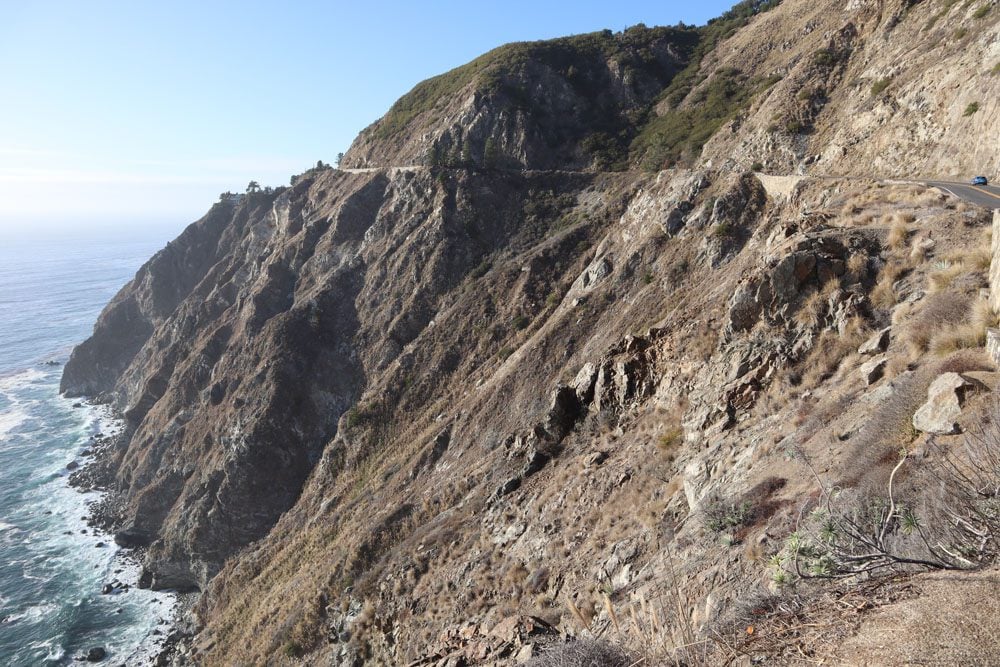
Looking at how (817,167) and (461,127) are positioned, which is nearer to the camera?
(817,167)

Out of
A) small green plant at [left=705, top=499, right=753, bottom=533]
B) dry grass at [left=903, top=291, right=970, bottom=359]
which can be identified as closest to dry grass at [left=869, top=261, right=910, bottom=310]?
dry grass at [left=903, top=291, right=970, bottom=359]

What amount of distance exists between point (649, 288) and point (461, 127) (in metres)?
42.4

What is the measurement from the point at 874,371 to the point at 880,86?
29736 mm

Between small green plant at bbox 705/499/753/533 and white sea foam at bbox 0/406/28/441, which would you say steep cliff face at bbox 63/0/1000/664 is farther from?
white sea foam at bbox 0/406/28/441

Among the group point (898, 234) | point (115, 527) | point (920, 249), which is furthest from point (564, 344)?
point (115, 527)

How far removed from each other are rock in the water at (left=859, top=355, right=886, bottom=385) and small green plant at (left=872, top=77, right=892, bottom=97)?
28675 mm

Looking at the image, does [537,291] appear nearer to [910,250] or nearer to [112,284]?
[910,250]

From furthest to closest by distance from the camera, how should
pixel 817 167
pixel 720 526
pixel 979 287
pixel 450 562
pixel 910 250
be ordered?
pixel 817 167 → pixel 450 562 → pixel 910 250 → pixel 979 287 → pixel 720 526

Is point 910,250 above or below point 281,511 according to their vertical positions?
above

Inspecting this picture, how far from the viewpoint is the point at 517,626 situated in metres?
11.5

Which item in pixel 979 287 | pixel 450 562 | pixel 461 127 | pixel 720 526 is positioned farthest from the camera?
pixel 461 127

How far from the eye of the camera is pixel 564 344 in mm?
34219

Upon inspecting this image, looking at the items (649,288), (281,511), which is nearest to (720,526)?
(649,288)

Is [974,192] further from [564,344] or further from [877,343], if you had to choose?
[564,344]
